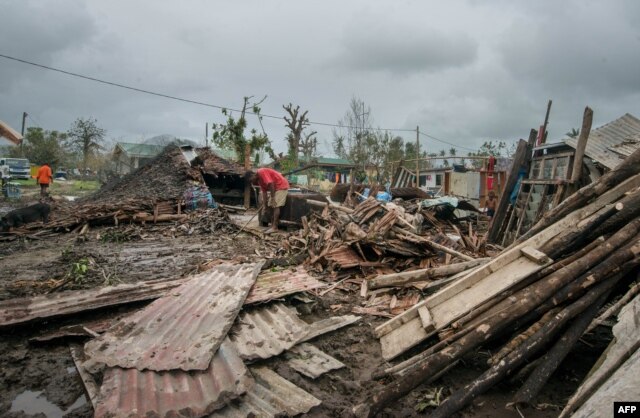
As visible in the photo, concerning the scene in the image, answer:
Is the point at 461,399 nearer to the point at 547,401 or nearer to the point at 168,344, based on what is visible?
the point at 547,401

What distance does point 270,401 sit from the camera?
8.63 feet

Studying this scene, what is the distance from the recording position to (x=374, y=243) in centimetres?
617

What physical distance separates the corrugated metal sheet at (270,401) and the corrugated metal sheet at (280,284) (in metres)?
1.53

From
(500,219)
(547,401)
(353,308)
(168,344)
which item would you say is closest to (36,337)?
(168,344)

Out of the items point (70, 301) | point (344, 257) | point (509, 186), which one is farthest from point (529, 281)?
point (509, 186)

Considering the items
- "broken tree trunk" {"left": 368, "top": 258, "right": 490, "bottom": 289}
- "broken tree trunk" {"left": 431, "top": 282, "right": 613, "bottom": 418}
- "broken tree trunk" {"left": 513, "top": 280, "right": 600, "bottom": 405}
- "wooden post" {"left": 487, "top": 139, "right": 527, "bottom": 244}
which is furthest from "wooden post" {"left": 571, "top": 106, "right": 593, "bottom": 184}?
"broken tree trunk" {"left": 513, "top": 280, "right": 600, "bottom": 405}

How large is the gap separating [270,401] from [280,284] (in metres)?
2.62

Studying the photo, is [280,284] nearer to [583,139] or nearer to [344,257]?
[344,257]

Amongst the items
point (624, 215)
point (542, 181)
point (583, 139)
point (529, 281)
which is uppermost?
point (583, 139)

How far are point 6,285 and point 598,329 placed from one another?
7827 mm

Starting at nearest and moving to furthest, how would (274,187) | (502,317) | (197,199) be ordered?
(502,317), (274,187), (197,199)

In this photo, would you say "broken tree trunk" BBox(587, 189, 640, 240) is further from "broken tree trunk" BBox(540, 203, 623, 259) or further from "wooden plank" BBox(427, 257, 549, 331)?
"wooden plank" BBox(427, 257, 549, 331)

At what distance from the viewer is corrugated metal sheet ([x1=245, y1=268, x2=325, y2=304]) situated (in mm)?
4614

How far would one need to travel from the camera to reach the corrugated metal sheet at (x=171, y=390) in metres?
2.32
